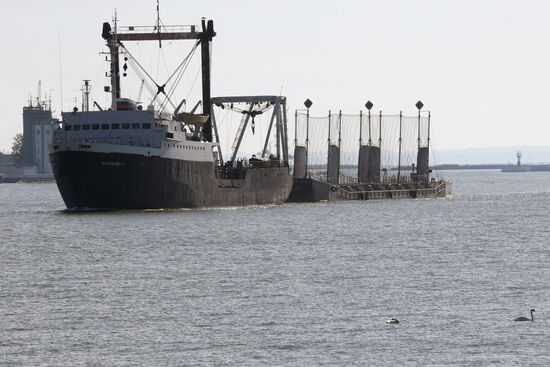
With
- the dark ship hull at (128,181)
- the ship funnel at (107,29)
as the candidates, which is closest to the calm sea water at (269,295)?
the dark ship hull at (128,181)

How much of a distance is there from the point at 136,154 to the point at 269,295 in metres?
48.3

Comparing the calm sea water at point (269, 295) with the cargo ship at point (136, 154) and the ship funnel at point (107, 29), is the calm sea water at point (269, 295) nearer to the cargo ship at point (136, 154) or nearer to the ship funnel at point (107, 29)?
the cargo ship at point (136, 154)

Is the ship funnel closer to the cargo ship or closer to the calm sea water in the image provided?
the cargo ship

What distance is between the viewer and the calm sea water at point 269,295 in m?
37.1

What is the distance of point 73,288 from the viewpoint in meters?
51.7

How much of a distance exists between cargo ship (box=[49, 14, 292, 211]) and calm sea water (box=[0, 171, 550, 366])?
6.53 m

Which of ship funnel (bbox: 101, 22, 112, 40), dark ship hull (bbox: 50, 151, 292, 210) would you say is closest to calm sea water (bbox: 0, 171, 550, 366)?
dark ship hull (bbox: 50, 151, 292, 210)

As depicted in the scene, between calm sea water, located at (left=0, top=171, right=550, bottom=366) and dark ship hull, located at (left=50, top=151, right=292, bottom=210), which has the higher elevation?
dark ship hull, located at (left=50, top=151, right=292, bottom=210)

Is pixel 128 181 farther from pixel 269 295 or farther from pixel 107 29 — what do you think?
pixel 269 295

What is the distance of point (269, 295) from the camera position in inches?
1914

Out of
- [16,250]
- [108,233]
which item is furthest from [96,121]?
[16,250]

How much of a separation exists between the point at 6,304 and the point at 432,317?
15.2 meters

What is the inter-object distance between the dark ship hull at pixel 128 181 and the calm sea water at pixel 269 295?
6160mm

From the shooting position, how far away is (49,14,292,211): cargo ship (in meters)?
94.6
